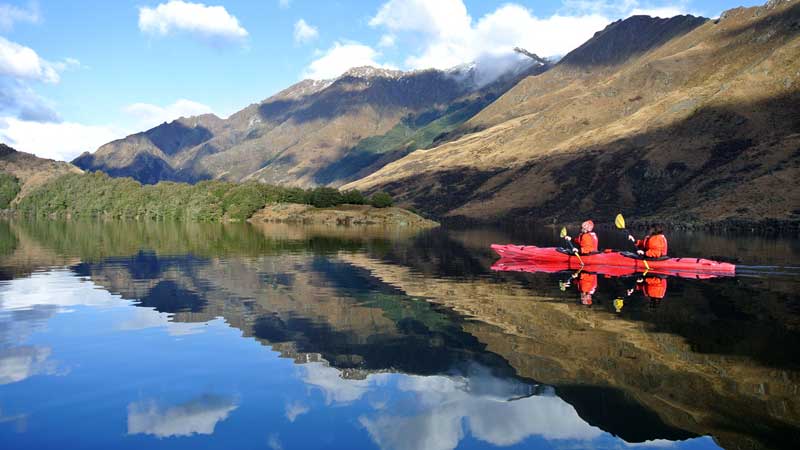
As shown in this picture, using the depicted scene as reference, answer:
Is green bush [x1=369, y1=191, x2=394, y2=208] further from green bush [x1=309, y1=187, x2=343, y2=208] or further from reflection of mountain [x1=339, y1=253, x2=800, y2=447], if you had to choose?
reflection of mountain [x1=339, y1=253, x2=800, y2=447]

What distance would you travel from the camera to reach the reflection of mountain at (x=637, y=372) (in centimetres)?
1793

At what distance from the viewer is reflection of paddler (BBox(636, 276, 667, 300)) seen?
40.6m

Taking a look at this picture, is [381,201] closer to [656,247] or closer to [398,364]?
[656,247]

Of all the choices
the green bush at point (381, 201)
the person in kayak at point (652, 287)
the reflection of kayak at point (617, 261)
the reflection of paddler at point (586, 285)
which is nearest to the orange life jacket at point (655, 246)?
the reflection of kayak at point (617, 261)

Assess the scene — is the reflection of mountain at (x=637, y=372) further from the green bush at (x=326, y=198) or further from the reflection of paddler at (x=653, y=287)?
the green bush at (x=326, y=198)

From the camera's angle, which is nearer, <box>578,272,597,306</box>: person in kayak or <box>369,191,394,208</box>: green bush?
<box>578,272,597,306</box>: person in kayak

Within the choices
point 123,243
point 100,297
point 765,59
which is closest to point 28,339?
point 100,297

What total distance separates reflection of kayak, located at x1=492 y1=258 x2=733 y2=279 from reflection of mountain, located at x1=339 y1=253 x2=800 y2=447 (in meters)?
15.2

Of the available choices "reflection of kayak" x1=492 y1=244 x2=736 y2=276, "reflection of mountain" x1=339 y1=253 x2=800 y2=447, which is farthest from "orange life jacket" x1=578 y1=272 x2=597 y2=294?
"reflection of mountain" x1=339 y1=253 x2=800 y2=447

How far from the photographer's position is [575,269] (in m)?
55.1

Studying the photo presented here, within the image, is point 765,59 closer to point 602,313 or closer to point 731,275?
point 731,275

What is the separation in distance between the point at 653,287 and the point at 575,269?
37.1 ft

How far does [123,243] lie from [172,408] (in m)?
75.1

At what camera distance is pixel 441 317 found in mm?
32688
